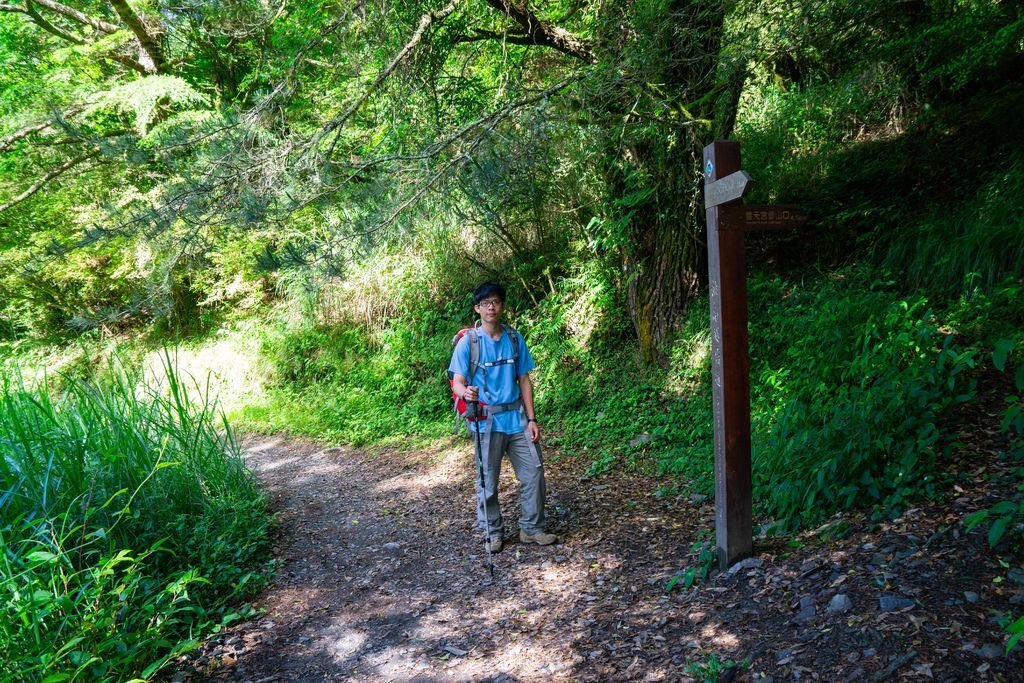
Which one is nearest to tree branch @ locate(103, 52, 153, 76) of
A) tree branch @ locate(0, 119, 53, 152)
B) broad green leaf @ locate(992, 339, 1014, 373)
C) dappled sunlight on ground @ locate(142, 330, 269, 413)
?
tree branch @ locate(0, 119, 53, 152)

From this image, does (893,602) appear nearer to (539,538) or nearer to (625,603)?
(625,603)

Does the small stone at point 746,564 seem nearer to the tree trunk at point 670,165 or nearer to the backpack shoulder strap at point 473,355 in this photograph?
the backpack shoulder strap at point 473,355

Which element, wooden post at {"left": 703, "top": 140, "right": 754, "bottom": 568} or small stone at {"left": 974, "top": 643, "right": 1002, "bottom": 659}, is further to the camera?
wooden post at {"left": 703, "top": 140, "right": 754, "bottom": 568}

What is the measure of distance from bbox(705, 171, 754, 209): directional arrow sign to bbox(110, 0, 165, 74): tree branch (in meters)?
12.2

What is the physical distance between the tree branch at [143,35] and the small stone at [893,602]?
13.9m

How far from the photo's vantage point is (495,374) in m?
4.66

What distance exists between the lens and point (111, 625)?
3.45 m

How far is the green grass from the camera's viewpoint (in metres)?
3.29

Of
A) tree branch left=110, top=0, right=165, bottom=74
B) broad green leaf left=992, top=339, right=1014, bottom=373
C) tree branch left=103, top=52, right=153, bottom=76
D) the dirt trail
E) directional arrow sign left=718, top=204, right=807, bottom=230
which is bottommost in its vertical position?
the dirt trail

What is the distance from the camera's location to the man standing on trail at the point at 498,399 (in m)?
4.64

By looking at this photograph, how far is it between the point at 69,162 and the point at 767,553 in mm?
12106

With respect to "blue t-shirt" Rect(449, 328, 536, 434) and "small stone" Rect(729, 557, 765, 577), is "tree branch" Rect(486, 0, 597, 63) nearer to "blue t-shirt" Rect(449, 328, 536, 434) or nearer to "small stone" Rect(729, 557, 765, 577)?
"blue t-shirt" Rect(449, 328, 536, 434)

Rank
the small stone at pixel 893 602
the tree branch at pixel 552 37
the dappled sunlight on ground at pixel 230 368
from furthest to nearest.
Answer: the dappled sunlight on ground at pixel 230 368 < the tree branch at pixel 552 37 < the small stone at pixel 893 602

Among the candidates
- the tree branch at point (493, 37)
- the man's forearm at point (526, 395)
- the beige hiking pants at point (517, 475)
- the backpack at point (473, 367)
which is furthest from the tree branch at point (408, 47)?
the beige hiking pants at point (517, 475)
